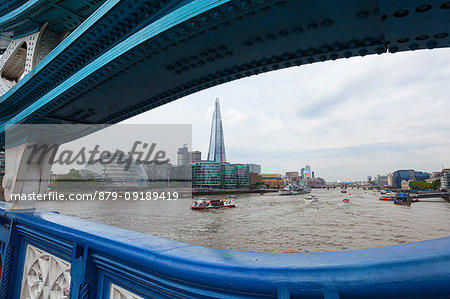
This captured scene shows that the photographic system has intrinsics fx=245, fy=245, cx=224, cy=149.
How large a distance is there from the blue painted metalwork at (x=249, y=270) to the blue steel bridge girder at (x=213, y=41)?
7.87 ft

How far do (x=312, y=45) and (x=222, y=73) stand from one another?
1.68m

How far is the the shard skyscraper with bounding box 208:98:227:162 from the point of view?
131 m

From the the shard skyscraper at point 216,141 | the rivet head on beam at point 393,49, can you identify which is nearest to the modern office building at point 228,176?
the the shard skyscraper at point 216,141

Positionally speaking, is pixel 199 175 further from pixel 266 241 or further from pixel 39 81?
pixel 39 81

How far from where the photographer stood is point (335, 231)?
21719 millimetres

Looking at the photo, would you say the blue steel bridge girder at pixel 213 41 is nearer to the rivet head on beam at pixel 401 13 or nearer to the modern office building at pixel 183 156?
the rivet head on beam at pixel 401 13

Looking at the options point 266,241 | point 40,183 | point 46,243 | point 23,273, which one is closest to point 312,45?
point 46,243

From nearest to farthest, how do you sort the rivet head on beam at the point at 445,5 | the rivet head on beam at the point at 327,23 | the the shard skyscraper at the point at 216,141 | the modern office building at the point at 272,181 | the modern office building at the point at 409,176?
the rivet head on beam at the point at 445,5, the rivet head on beam at the point at 327,23, the the shard skyscraper at the point at 216,141, the modern office building at the point at 272,181, the modern office building at the point at 409,176

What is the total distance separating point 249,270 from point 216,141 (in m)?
131

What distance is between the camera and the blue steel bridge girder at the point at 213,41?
2.65 metres

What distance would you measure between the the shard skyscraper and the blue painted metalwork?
128315mm

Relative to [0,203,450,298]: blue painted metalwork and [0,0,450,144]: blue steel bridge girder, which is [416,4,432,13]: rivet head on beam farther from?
[0,203,450,298]: blue painted metalwork

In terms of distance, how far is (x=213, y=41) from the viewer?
137 inches

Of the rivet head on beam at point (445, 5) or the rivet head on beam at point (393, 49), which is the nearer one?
the rivet head on beam at point (445, 5)
